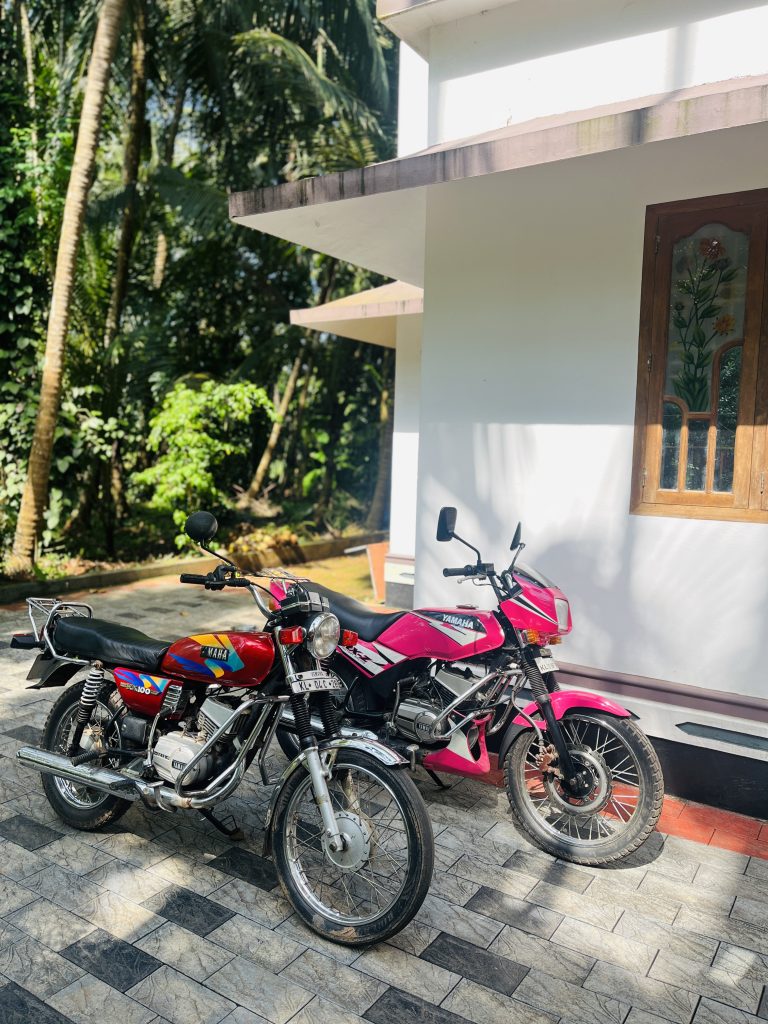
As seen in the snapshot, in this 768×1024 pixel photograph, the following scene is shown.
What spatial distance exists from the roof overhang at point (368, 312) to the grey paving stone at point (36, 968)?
232 inches

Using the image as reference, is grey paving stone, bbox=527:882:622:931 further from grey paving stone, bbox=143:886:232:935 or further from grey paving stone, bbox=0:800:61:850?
grey paving stone, bbox=0:800:61:850

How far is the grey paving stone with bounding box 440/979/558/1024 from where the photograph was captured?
7.77ft

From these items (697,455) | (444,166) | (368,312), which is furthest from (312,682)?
(368,312)

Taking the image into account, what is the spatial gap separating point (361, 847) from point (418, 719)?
93cm

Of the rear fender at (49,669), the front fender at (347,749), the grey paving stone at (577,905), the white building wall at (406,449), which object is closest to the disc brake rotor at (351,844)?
the front fender at (347,749)

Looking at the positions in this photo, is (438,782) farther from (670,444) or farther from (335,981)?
(670,444)

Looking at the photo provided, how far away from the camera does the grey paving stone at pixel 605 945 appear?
2662 millimetres

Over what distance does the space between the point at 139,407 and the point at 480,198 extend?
7845mm

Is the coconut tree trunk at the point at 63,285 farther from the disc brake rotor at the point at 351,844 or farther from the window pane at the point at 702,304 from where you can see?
the disc brake rotor at the point at 351,844

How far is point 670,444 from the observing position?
12.8ft

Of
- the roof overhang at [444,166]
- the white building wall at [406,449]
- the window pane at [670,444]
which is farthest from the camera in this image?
the white building wall at [406,449]

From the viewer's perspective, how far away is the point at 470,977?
2557 mm

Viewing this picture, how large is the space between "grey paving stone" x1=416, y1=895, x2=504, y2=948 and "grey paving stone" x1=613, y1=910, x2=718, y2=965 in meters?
0.44

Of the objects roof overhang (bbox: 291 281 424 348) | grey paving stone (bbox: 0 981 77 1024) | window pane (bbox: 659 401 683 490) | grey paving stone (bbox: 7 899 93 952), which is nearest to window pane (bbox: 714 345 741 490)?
window pane (bbox: 659 401 683 490)
